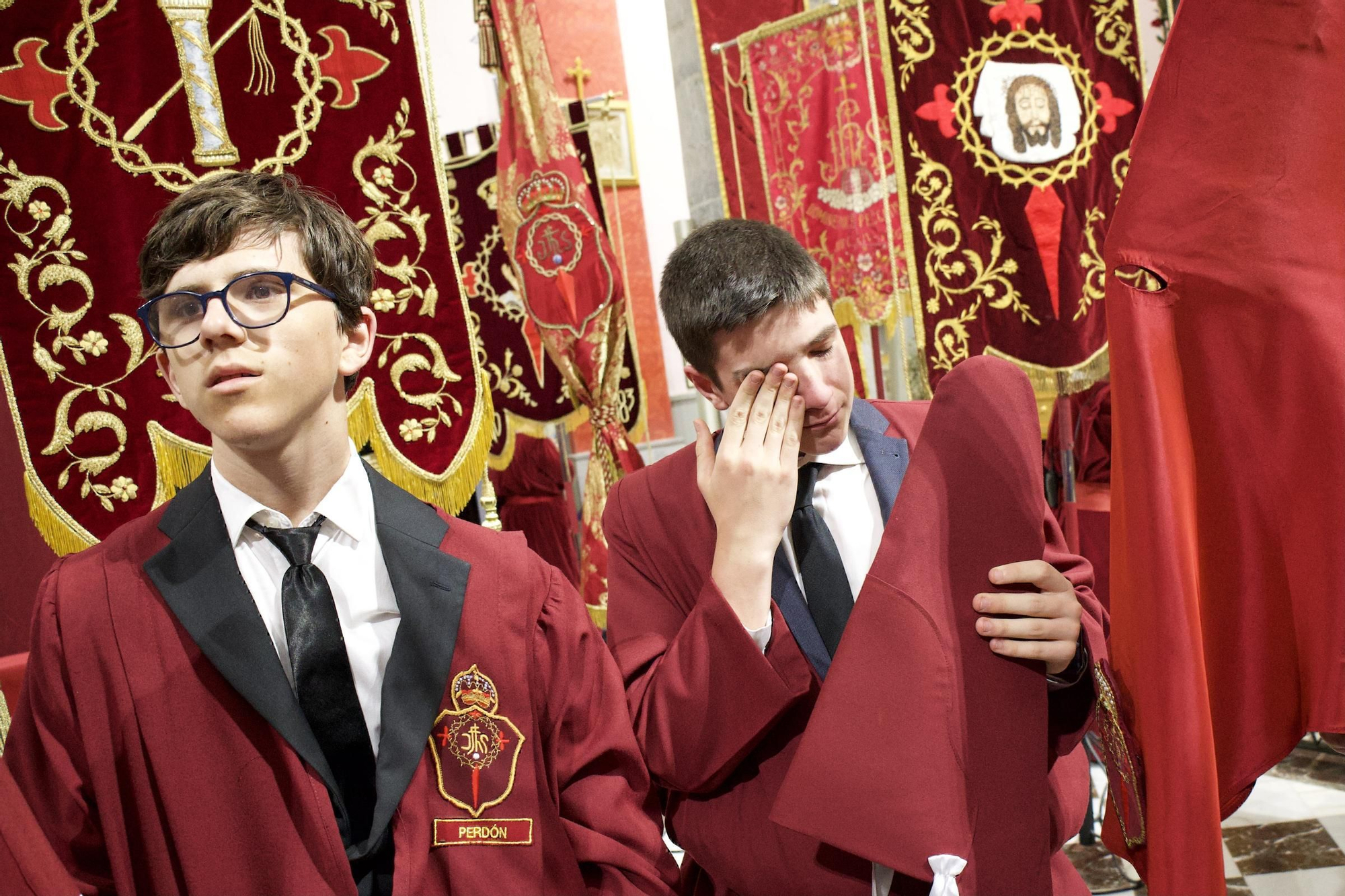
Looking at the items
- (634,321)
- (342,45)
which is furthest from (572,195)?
(634,321)

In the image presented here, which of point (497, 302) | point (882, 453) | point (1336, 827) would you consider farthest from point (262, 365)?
point (497, 302)

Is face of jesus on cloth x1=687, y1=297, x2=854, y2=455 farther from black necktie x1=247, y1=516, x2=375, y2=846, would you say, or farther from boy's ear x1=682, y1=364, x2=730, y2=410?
black necktie x1=247, y1=516, x2=375, y2=846

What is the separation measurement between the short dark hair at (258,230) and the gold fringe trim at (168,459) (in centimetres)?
75

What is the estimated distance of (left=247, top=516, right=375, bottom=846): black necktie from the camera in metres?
1.34

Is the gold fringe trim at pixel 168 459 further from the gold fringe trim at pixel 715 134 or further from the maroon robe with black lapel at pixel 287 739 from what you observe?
the gold fringe trim at pixel 715 134

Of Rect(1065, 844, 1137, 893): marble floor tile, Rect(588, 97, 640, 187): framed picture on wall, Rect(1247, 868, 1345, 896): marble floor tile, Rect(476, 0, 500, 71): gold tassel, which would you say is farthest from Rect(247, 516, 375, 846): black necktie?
Rect(588, 97, 640, 187): framed picture on wall

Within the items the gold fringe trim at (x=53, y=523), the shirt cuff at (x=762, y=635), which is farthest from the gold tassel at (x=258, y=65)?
the shirt cuff at (x=762, y=635)

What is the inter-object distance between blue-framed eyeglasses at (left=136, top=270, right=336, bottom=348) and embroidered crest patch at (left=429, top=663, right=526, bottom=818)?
0.54 m

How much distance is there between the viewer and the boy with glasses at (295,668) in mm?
1291

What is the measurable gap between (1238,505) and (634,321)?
4125 millimetres

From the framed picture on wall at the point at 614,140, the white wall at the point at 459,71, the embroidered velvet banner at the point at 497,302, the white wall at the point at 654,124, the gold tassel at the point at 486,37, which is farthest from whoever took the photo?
the white wall at the point at 654,124

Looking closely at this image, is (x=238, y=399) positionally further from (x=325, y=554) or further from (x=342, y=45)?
(x=342, y=45)

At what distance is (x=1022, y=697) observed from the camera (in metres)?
1.29

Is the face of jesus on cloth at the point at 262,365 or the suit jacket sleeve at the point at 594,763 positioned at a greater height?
the face of jesus on cloth at the point at 262,365
